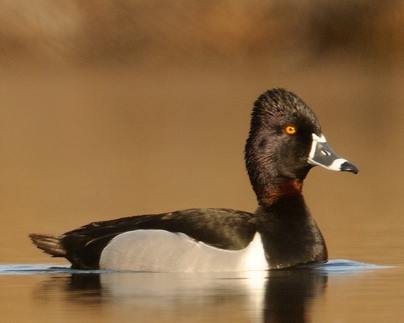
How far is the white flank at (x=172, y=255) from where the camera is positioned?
15.4m

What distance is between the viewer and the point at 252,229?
1558 centimetres

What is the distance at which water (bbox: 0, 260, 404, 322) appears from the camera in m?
13.2

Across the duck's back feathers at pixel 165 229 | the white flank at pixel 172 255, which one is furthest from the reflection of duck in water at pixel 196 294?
the duck's back feathers at pixel 165 229

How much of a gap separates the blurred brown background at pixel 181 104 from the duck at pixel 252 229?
24.2 inches

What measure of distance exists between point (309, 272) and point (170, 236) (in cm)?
112

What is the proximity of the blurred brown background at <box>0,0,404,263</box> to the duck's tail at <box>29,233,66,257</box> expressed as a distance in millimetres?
462

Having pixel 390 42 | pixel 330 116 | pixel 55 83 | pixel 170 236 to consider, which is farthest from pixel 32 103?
pixel 170 236

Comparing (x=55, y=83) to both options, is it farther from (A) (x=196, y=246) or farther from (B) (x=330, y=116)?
(A) (x=196, y=246)

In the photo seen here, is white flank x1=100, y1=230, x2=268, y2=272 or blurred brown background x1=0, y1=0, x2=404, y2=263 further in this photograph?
blurred brown background x1=0, y1=0, x2=404, y2=263

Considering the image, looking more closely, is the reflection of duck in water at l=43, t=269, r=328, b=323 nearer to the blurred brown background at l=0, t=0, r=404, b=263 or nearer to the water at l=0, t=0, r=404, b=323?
the water at l=0, t=0, r=404, b=323

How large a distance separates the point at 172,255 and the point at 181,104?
1982 cm

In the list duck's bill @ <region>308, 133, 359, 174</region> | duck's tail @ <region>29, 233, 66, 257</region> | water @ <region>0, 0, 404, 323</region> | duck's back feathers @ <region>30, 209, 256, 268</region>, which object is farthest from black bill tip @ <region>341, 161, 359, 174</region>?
duck's tail @ <region>29, 233, 66, 257</region>

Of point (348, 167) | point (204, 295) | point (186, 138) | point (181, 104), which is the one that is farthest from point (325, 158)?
point (181, 104)

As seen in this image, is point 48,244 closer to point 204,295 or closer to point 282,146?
point 282,146
